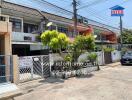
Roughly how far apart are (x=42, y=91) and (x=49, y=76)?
13.6ft

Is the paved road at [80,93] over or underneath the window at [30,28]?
underneath

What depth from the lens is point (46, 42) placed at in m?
14.8

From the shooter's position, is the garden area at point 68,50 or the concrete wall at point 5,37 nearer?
the concrete wall at point 5,37

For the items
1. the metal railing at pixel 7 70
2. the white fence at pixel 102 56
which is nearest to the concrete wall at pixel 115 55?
the white fence at pixel 102 56

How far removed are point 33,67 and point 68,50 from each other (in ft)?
11.9

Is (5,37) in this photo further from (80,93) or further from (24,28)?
(24,28)

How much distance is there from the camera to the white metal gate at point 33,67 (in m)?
13.1

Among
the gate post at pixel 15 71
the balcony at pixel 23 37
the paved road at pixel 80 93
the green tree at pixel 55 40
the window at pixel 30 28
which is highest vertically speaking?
the window at pixel 30 28

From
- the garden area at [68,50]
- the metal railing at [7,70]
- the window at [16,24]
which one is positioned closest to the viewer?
the metal railing at [7,70]

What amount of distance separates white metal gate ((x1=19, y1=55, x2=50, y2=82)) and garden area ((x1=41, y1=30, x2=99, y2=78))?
2.18ft

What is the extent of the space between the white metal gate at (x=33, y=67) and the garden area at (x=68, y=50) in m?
0.67

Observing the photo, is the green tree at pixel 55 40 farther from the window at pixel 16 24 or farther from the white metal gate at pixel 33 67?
the window at pixel 16 24

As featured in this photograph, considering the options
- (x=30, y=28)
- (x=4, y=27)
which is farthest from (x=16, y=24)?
(x=4, y=27)

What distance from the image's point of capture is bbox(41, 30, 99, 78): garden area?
14321mm
